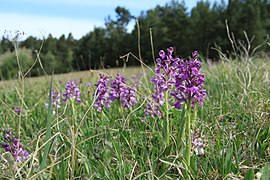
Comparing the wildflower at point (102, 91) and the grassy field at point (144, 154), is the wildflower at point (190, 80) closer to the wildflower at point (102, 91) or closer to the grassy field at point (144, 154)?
the grassy field at point (144, 154)

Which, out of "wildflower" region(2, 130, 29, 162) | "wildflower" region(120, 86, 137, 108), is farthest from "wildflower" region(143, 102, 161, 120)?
"wildflower" region(2, 130, 29, 162)

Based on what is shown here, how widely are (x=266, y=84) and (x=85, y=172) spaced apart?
2302 millimetres

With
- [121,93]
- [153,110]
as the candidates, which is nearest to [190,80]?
[153,110]

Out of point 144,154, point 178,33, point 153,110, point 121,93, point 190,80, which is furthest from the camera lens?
point 178,33

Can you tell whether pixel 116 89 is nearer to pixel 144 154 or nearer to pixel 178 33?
pixel 144 154

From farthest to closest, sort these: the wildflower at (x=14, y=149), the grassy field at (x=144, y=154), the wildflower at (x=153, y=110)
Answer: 1. the wildflower at (x=153, y=110)
2. the wildflower at (x=14, y=149)
3. the grassy field at (x=144, y=154)

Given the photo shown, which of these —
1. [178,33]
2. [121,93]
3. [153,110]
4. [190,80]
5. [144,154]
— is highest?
[178,33]

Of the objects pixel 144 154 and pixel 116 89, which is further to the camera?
pixel 116 89

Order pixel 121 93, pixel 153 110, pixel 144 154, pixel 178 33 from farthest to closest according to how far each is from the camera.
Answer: pixel 178 33 < pixel 121 93 < pixel 153 110 < pixel 144 154

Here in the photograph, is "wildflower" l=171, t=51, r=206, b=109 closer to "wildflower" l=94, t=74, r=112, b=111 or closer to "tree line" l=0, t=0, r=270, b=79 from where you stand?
"wildflower" l=94, t=74, r=112, b=111

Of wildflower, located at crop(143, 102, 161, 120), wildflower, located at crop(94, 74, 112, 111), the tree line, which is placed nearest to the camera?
wildflower, located at crop(143, 102, 161, 120)

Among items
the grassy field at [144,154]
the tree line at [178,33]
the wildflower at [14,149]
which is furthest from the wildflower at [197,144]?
the tree line at [178,33]

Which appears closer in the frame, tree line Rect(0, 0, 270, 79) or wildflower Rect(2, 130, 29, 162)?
wildflower Rect(2, 130, 29, 162)

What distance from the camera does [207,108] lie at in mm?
2693
